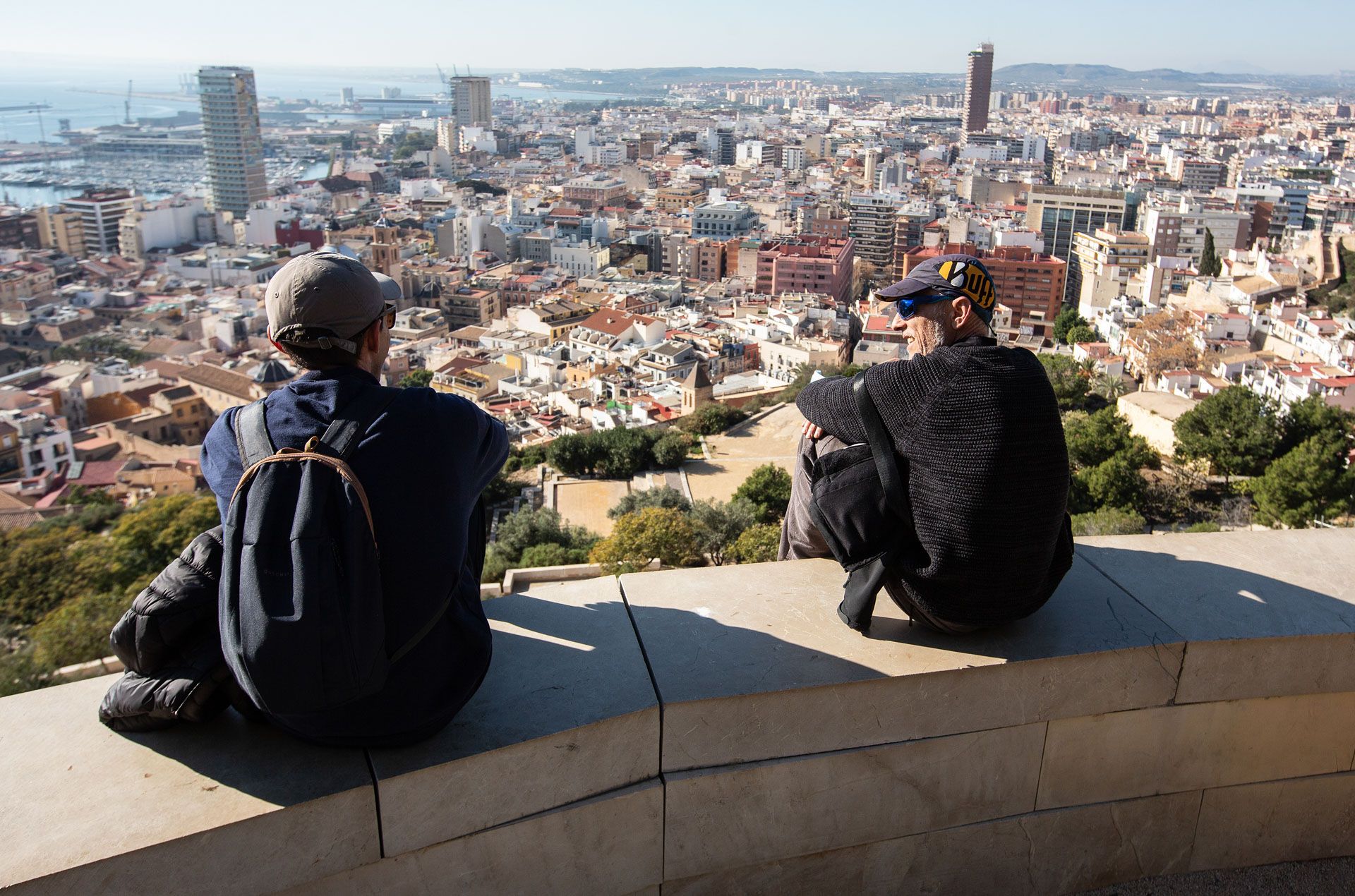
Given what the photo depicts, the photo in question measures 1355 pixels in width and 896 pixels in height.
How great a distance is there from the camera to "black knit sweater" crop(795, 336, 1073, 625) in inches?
33.4

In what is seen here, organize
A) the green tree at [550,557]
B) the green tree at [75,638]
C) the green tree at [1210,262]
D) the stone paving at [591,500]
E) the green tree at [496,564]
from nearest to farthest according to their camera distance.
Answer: the green tree at [75,638]
the green tree at [496,564]
the green tree at [550,557]
the stone paving at [591,500]
the green tree at [1210,262]

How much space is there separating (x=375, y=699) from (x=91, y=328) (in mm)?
23348

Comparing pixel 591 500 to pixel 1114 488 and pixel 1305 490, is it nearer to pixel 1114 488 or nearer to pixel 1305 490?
pixel 1114 488

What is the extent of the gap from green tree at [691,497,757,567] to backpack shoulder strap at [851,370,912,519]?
15.8ft

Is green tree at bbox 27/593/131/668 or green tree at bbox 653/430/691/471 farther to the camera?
green tree at bbox 653/430/691/471

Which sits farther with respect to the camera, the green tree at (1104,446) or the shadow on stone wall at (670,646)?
the green tree at (1104,446)

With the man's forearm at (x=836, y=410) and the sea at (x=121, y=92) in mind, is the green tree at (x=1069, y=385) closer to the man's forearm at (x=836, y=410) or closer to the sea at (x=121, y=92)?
the man's forearm at (x=836, y=410)

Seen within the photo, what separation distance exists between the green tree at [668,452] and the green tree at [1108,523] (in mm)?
4555

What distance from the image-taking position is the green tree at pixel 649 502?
830 centimetres

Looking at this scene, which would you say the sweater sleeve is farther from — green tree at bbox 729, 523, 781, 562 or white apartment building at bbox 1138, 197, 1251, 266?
white apartment building at bbox 1138, 197, 1251, 266

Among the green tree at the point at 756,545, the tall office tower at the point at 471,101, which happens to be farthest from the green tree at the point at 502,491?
the tall office tower at the point at 471,101

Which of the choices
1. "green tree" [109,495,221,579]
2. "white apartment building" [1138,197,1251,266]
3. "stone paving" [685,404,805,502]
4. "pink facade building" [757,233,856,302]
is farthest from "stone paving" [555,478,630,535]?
"white apartment building" [1138,197,1251,266]

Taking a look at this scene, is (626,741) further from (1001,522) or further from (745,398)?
(745,398)

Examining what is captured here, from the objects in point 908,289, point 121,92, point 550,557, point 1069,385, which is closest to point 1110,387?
point 1069,385
